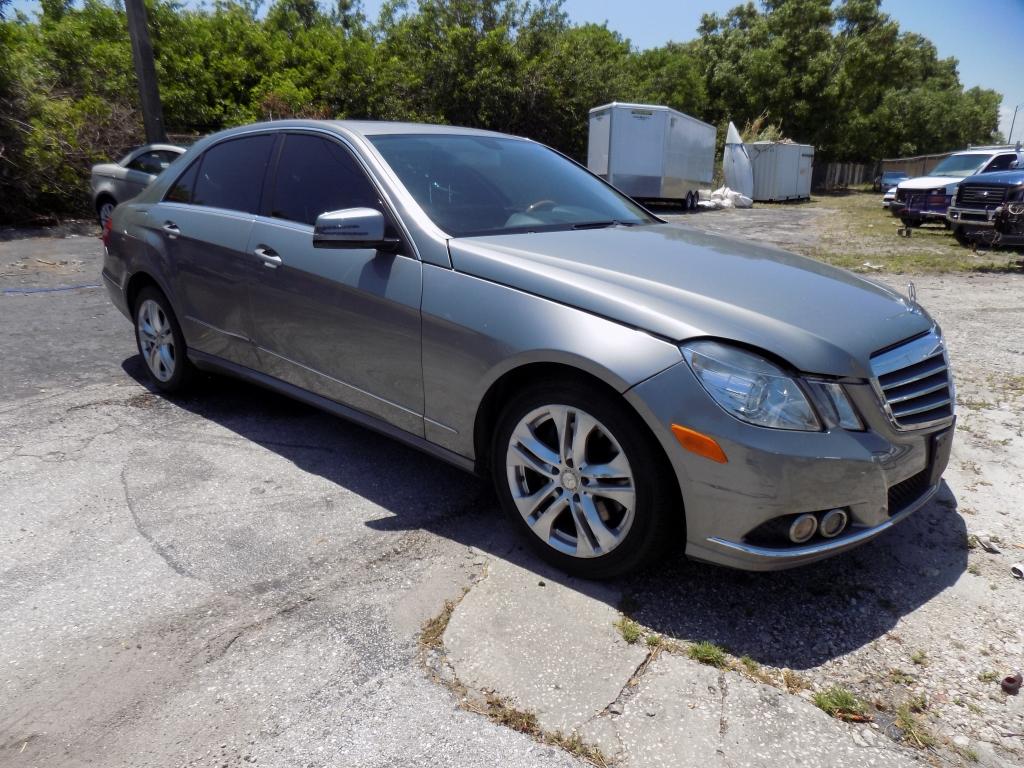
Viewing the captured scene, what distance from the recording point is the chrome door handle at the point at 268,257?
3848 mm

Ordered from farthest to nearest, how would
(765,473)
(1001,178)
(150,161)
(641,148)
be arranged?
1. (641,148)
2. (1001,178)
3. (150,161)
4. (765,473)

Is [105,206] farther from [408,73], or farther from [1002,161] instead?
[1002,161]

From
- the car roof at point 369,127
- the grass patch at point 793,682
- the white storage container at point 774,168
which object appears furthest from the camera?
the white storage container at point 774,168

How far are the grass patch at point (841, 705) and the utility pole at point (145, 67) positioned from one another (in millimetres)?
13678

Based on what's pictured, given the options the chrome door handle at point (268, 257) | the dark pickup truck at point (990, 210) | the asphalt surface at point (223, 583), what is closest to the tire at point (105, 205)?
the asphalt surface at point (223, 583)

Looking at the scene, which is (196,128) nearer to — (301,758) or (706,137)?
(706,137)

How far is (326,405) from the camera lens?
381 centimetres

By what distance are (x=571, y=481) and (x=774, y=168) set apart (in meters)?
34.6

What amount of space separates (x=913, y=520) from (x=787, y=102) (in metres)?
45.5

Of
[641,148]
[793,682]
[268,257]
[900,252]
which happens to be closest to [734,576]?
[793,682]

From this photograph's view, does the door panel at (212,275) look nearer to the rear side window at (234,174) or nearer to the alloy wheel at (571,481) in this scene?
the rear side window at (234,174)

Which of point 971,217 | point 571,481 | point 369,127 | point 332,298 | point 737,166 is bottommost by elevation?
point 971,217

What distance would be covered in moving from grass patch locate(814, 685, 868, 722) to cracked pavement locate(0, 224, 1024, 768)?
46 mm

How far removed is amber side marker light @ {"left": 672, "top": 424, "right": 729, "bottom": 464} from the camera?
2488mm
